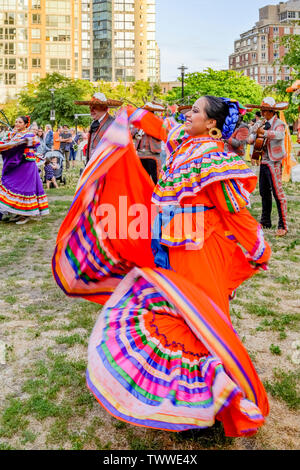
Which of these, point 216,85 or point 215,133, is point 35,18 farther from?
point 215,133

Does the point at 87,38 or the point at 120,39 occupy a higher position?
the point at 87,38

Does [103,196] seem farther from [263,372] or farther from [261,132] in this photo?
[261,132]

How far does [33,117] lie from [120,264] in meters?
42.4

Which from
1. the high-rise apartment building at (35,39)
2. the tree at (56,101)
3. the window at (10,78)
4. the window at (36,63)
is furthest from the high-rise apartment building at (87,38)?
the tree at (56,101)

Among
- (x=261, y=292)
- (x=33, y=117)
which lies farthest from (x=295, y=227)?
(x=33, y=117)

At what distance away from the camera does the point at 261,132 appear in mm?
7883

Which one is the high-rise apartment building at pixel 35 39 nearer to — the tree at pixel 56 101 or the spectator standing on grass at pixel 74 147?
the tree at pixel 56 101

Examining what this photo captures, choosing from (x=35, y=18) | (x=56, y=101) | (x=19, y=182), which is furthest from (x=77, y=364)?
(x=35, y=18)

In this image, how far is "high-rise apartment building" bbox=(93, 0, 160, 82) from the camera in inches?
5236

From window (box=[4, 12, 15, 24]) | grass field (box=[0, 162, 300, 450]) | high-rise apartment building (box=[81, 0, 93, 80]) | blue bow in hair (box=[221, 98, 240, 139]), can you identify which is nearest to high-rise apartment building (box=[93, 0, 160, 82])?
high-rise apartment building (box=[81, 0, 93, 80])

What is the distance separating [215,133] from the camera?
294 cm

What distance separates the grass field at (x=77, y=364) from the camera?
2.87 m

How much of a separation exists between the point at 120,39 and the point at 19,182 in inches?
5355

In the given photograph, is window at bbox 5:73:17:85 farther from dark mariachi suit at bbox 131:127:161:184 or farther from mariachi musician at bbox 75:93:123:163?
mariachi musician at bbox 75:93:123:163
